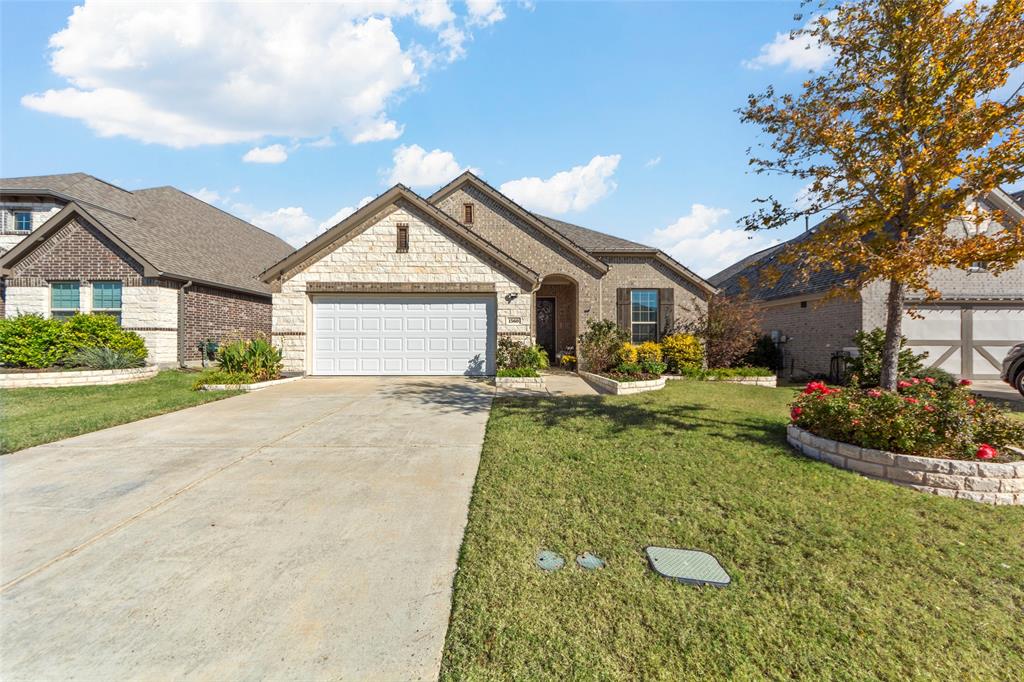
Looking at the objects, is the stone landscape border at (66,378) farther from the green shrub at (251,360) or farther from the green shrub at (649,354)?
the green shrub at (649,354)

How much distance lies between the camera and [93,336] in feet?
40.3

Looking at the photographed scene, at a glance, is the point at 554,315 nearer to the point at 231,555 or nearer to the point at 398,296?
the point at 398,296

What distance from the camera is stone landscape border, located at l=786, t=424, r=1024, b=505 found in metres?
4.45

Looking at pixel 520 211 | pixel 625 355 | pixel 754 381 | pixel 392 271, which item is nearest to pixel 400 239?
pixel 392 271

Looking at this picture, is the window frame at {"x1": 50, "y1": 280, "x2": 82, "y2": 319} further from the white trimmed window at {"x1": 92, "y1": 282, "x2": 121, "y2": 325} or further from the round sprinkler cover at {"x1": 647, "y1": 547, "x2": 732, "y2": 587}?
the round sprinkler cover at {"x1": 647, "y1": 547, "x2": 732, "y2": 587}

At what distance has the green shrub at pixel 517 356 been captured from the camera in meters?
12.4

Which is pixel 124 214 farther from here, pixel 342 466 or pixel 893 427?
pixel 893 427

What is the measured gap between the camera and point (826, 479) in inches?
190

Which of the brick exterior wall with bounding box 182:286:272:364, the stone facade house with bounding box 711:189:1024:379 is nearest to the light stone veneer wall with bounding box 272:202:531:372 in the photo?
the brick exterior wall with bounding box 182:286:272:364

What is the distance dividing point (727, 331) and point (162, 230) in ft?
69.9

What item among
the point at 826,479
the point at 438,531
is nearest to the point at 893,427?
the point at 826,479

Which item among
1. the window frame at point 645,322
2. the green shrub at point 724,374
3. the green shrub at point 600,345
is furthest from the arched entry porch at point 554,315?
the green shrub at point 724,374

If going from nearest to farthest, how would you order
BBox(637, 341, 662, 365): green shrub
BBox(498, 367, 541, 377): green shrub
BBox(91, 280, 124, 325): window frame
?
1. BBox(498, 367, 541, 377): green shrub
2. BBox(637, 341, 662, 365): green shrub
3. BBox(91, 280, 124, 325): window frame

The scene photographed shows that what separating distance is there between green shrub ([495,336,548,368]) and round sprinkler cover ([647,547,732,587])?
29.3ft
